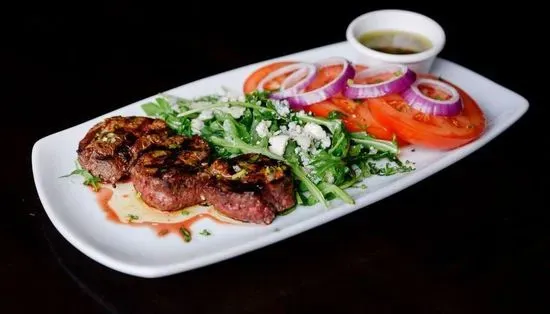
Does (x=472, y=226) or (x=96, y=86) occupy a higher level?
(x=96, y=86)

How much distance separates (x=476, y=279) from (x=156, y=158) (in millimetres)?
1440

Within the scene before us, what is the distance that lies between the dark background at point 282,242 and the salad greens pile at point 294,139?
0.59ft

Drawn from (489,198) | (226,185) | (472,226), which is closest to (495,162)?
(489,198)

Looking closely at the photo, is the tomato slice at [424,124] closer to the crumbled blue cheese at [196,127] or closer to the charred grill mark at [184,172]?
the charred grill mark at [184,172]

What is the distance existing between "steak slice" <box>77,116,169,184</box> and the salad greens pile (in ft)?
0.64

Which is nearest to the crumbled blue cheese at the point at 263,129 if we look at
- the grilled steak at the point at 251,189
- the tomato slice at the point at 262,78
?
the grilled steak at the point at 251,189

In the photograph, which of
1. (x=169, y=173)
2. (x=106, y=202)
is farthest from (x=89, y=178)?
(x=169, y=173)

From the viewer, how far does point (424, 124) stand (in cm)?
349

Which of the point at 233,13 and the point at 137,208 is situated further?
the point at 233,13

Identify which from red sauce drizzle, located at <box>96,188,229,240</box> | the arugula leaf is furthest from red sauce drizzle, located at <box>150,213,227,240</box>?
the arugula leaf

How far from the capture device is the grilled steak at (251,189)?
9.75ft

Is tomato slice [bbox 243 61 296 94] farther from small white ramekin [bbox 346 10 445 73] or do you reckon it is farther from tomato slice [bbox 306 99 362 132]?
small white ramekin [bbox 346 10 445 73]

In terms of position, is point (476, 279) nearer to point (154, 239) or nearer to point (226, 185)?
point (226, 185)

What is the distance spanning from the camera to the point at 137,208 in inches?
123
